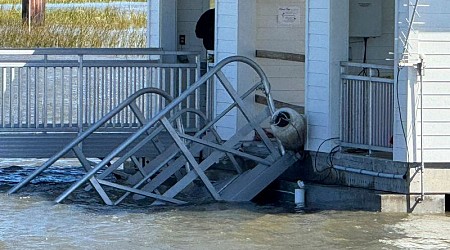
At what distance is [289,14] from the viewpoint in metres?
17.6

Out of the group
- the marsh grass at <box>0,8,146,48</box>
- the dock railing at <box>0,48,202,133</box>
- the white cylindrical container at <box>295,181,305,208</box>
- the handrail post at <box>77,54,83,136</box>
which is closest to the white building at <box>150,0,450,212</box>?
the white cylindrical container at <box>295,181,305,208</box>

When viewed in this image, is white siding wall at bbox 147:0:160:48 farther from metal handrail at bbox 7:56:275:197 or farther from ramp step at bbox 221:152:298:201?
ramp step at bbox 221:152:298:201

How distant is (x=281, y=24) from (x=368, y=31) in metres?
1.38

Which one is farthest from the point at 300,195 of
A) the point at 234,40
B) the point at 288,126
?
the point at 234,40

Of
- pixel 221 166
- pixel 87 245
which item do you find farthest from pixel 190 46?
pixel 87 245

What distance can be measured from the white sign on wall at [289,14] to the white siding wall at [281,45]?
0.04 metres

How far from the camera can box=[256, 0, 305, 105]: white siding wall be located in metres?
A: 17.5

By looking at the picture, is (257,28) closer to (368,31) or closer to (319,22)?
(368,31)

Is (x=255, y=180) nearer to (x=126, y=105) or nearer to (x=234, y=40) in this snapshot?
(x=126, y=105)

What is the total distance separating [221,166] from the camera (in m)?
16.6

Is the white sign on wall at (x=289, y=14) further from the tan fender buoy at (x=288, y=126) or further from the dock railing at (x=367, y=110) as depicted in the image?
the tan fender buoy at (x=288, y=126)

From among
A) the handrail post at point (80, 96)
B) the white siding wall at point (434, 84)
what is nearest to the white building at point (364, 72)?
the white siding wall at point (434, 84)

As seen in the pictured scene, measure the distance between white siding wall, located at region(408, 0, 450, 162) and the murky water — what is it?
0.71 m

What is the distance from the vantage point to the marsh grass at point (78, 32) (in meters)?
34.1
